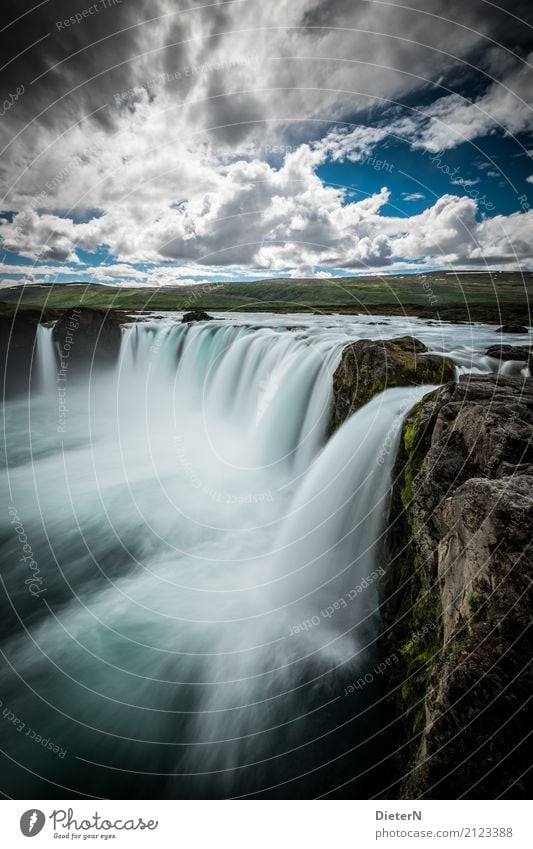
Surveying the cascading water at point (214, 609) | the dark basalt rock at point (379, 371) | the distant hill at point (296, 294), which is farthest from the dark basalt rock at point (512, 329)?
the dark basalt rock at point (379, 371)

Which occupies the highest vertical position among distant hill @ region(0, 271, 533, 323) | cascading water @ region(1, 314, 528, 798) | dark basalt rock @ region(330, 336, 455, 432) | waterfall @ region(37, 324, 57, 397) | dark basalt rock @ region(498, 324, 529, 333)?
distant hill @ region(0, 271, 533, 323)

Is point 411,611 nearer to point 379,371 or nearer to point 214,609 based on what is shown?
point 214,609

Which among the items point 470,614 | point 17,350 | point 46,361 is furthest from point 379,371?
point 17,350

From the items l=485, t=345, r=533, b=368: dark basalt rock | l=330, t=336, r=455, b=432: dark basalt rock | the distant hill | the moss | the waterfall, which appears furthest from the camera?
the distant hill

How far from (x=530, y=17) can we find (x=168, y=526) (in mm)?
13196

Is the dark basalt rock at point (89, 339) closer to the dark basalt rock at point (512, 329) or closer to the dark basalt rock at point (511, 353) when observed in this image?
the dark basalt rock at point (511, 353)

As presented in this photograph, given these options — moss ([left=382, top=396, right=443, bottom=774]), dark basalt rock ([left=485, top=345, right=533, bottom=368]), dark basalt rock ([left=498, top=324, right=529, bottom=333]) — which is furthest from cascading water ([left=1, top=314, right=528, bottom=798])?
dark basalt rock ([left=498, top=324, right=529, bottom=333])

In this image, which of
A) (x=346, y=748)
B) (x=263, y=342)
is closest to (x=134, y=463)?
(x=263, y=342)

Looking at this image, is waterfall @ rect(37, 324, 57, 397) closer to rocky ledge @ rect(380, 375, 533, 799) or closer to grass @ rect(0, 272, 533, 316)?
grass @ rect(0, 272, 533, 316)

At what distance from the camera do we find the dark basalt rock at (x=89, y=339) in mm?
25547
